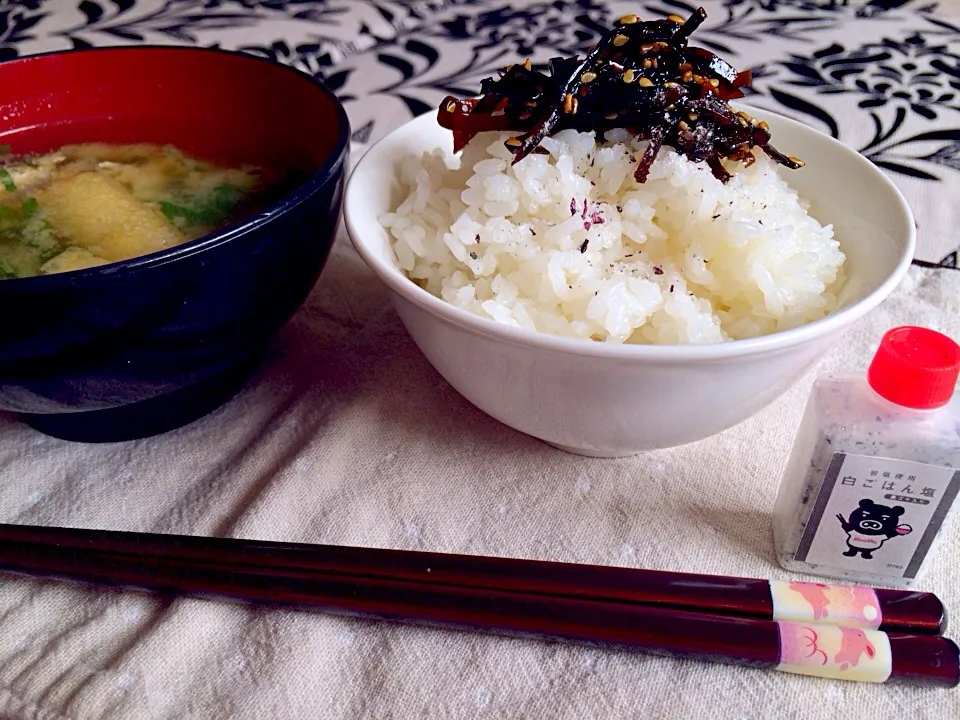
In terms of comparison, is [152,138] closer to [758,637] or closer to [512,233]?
[512,233]

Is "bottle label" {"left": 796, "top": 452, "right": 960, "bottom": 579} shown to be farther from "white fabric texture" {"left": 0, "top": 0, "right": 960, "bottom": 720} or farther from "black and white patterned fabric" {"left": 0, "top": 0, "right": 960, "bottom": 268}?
"black and white patterned fabric" {"left": 0, "top": 0, "right": 960, "bottom": 268}

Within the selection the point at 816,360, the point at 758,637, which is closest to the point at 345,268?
the point at 816,360

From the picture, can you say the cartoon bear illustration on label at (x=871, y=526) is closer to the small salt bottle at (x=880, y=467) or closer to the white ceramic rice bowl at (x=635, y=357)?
the small salt bottle at (x=880, y=467)

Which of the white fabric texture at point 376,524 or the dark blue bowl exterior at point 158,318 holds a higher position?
the dark blue bowl exterior at point 158,318

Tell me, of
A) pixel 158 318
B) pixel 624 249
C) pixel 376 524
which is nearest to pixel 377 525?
pixel 376 524

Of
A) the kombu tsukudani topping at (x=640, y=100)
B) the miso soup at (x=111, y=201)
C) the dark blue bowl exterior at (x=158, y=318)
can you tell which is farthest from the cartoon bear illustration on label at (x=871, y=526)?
the miso soup at (x=111, y=201)

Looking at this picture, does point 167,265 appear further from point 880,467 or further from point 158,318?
Result: point 880,467
